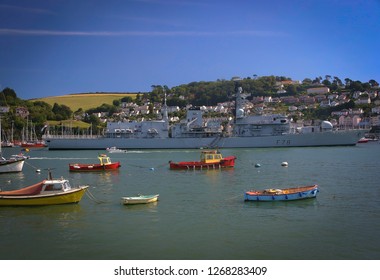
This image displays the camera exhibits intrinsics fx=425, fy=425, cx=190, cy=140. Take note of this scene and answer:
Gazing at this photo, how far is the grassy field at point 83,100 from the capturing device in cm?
15762

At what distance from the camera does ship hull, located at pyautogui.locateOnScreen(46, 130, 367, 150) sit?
77750 mm

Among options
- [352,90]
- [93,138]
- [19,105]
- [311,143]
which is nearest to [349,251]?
[311,143]

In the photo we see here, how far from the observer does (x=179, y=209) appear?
20.2m

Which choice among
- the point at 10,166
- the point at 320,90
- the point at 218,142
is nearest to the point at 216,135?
the point at 218,142

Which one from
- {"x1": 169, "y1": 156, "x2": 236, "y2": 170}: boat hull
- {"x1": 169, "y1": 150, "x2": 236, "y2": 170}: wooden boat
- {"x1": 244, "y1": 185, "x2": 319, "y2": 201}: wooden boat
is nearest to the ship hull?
{"x1": 169, "y1": 150, "x2": 236, "y2": 170}: wooden boat

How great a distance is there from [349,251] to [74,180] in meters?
24.2

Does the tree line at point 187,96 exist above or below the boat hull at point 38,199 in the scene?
above

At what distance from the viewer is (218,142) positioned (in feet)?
267

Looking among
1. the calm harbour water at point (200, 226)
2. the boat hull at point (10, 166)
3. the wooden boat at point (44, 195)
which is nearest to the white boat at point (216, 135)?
the boat hull at point (10, 166)

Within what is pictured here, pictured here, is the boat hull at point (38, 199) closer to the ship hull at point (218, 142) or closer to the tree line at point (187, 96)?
the ship hull at point (218, 142)

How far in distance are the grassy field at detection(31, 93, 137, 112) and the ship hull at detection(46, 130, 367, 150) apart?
68.0m

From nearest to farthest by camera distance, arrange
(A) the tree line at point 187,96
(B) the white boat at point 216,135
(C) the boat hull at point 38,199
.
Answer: (C) the boat hull at point 38,199 < (B) the white boat at point 216,135 < (A) the tree line at point 187,96

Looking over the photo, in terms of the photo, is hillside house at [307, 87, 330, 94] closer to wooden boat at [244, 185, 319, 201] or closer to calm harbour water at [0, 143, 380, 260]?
calm harbour water at [0, 143, 380, 260]

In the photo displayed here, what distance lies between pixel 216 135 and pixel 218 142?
6.55 feet
